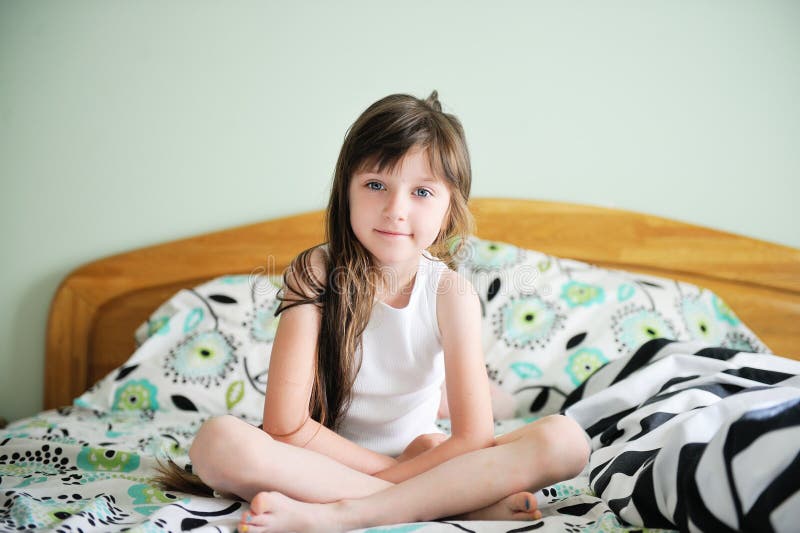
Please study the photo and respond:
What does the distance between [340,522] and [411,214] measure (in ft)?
1.39

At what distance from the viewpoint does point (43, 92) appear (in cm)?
174

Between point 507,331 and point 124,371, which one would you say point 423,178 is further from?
point 124,371

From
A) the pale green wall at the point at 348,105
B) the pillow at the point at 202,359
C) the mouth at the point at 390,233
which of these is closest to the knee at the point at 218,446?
the mouth at the point at 390,233

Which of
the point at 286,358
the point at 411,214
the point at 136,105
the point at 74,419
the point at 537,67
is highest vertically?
the point at 537,67

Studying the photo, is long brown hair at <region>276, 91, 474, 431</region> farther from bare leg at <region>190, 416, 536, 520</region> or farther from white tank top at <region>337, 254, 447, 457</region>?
bare leg at <region>190, 416, 536, 520</region>

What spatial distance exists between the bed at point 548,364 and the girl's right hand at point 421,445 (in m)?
0.16

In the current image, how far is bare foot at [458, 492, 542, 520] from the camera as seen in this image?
0.76 meters

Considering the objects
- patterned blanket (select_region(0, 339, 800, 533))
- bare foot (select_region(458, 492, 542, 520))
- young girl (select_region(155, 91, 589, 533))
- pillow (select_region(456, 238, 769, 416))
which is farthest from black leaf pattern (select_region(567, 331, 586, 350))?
bare foot (select_region(458, 492, 542, 520))

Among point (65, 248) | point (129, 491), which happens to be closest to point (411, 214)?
point (129, 491)

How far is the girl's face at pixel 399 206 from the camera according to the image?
0.90 metres

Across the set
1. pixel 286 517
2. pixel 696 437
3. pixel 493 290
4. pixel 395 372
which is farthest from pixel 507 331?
pixel 286 517

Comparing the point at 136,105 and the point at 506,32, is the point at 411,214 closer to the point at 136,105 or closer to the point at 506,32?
the point at 506,32

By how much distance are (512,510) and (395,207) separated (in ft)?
1.40

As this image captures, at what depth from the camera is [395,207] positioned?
895 millimetres
